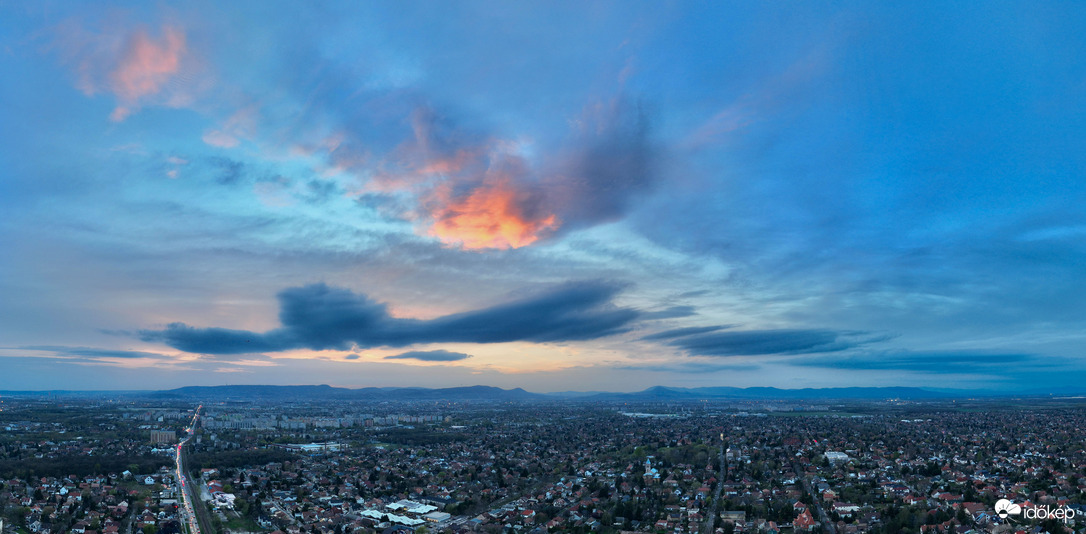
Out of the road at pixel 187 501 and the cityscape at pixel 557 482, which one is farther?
the road at pixel 187 501

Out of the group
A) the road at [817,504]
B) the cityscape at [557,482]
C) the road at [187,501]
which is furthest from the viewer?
the road at [187,501]

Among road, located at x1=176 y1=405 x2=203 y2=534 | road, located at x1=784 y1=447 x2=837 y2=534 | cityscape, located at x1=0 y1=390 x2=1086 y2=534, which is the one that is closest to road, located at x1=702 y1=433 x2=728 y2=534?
cityscape, located at x1=0 y1=390 x2=1086 y2=534

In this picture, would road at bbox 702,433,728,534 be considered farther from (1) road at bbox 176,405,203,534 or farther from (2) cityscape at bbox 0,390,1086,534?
(1) road at bbox 176,405,203,534

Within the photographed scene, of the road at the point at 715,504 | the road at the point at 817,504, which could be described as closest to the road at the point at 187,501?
the road at the point at 715,504

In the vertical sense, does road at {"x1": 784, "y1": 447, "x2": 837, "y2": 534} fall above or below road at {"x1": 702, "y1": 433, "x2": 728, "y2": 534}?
above

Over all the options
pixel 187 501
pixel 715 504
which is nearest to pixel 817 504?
pixel 715 504

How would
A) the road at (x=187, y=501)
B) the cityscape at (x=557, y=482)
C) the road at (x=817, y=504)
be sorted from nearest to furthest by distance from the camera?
the road at (x=817, y=504) < the cityscape at (x=557, y=482) < the road at (x=187, y=501)

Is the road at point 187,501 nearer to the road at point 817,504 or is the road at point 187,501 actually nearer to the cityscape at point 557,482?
the cityscape at point 557,482

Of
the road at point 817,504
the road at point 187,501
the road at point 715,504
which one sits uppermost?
the road at point 817,504

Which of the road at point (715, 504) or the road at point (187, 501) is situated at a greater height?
the road at point (715, 504)

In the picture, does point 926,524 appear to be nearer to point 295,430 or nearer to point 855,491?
point 855,491

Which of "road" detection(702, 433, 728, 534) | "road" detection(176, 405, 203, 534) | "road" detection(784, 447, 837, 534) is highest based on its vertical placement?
"road" detection(784, 447, 837, 534)
